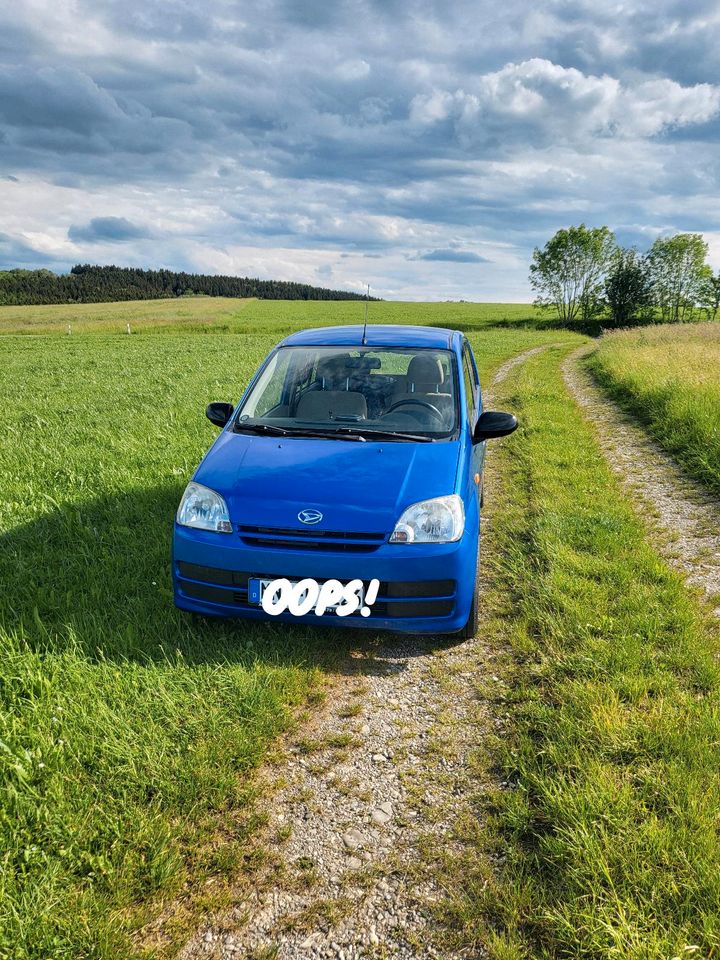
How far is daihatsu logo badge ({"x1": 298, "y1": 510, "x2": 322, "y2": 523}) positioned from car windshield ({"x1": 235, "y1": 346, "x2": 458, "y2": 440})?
2.93 feet

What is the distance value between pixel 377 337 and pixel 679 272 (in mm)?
66812

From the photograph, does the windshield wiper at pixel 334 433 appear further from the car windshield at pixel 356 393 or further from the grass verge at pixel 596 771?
the grass verge at pixel 596 771

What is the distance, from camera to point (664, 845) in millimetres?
2088

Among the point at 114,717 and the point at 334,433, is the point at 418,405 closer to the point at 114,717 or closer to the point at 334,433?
the point at 334,433

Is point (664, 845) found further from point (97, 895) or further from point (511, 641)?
point (97, 895)

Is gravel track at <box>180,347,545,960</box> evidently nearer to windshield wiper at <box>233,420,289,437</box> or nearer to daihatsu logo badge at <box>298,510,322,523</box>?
daihatsu logo badge at <box>298,510,322,523</box>

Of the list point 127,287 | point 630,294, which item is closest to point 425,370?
point 630,294

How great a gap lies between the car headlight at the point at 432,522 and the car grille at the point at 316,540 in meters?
0.13

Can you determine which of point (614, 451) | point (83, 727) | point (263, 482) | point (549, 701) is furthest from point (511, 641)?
point (614, 451)

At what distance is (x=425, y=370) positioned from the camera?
4.52 meters

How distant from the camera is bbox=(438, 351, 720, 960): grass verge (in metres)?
1.88

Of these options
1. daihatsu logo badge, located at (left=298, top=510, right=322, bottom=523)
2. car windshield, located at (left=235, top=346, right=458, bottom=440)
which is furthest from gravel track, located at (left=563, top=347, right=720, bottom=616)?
daihatsu logo badge, located at (left=298, top=510, right=322, bottom=523)

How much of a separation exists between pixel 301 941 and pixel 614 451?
7628 mm

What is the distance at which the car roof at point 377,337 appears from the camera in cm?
478
